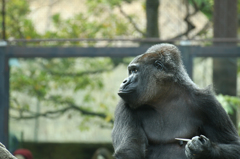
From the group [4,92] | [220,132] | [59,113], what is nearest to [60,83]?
[59,113]

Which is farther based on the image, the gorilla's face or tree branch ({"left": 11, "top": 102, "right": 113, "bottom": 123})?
tree branch ({"left": 11, "top": 102, "right": 113, "bottom": 123})

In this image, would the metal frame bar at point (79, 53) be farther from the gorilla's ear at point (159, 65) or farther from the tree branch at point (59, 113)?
the gorilla's ear at point (159, 65)

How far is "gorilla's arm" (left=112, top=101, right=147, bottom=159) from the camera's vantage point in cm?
373

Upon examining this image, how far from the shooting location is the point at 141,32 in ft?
Answer: 29.9

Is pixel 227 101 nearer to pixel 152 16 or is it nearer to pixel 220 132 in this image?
pixel 220 132

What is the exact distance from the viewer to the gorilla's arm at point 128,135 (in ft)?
12.2

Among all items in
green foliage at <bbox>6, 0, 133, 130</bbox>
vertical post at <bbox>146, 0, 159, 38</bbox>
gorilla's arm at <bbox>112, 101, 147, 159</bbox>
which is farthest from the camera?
vertical post at <bbox>146, 0, 159, 38</bbox>

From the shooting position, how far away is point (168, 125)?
4.04 m

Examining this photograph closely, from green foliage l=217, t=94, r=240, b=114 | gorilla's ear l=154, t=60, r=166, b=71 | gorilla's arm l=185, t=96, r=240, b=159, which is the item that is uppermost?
gorilla's ear l=154, t=60, r=166, b=71

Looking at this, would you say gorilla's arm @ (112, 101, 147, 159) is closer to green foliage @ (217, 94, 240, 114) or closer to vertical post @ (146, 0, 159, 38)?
green foliage @ (217, 94, 240, 114)

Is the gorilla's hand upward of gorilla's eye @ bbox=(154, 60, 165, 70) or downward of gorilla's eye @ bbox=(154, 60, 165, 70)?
downward

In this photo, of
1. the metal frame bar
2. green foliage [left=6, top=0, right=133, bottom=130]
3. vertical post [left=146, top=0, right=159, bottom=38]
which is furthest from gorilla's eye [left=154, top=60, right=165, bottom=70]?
vertical post [left=146, top=0, right=159, bottom=38]

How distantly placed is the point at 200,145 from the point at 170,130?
54cm

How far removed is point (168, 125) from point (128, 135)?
50cm
